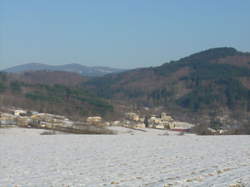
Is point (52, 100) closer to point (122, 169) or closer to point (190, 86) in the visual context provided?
point (190, 86)

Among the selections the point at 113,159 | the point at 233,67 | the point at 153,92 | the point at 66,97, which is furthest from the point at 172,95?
the point at 113,159

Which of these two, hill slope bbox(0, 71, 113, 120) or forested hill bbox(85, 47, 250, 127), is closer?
hill slope bbox(0, 71, 113, 120)

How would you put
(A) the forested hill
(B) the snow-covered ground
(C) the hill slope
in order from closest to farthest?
(B) the snow-covered ground, (C) the hill slope, (A) the forested hill

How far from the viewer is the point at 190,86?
148 metres

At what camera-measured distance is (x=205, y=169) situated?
15211 mm

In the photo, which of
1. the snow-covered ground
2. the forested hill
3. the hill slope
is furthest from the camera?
the forested hill

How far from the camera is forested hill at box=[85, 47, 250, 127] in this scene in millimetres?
121562

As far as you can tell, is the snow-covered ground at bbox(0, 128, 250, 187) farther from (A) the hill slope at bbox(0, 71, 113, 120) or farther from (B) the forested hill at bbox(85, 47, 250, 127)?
(B) the forested hill at bbox(85, 47, 250, 127)

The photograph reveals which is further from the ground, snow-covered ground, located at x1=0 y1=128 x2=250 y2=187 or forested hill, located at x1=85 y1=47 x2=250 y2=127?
forested hill, located at x1=85 y1=47 x2=250 y2=127

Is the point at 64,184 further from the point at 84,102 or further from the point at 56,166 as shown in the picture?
the point at 84,102

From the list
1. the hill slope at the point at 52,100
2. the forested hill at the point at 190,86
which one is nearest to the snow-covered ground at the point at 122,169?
the hill slope at the point at 52,100

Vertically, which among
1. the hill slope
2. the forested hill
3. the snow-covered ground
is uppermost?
the forested hill

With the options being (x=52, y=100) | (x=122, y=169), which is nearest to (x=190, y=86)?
(x=52, y=100)

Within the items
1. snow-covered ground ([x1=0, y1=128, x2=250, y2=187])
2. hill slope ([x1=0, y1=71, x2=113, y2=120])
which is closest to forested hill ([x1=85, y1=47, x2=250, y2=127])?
hill slope ([x1=0, y1=71, x2=113, y2=120])
